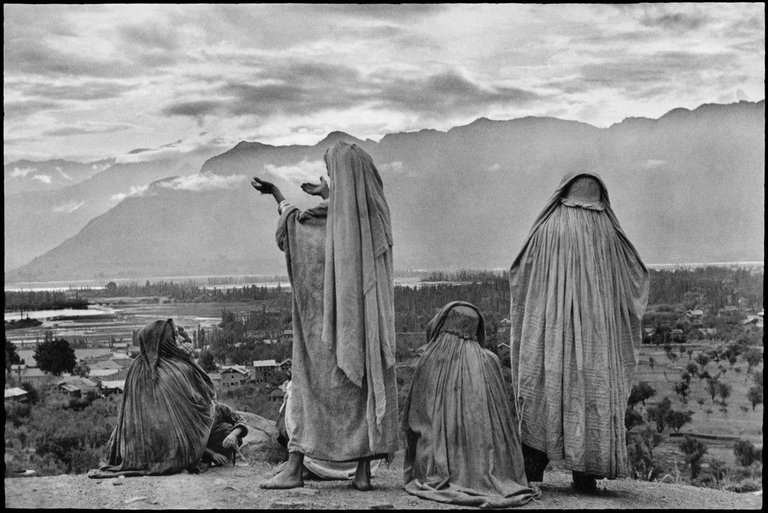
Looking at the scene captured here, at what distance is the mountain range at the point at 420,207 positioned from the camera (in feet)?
46.6

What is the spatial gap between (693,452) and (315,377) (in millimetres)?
6259

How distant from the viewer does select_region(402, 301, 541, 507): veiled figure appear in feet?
Answer: 26.0

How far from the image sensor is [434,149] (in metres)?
14.5

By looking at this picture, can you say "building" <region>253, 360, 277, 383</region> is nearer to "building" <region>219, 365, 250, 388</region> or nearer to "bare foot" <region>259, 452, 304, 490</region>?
"building" <region>219, 365, 250, 388</region>

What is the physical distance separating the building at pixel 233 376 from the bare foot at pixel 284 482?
11.9 ft

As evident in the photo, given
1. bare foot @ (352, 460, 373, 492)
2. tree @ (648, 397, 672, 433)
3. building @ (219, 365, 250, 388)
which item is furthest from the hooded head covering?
tree @ (648, 397, 672, 433)

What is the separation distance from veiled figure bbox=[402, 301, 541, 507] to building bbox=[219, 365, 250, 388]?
13.0 feet

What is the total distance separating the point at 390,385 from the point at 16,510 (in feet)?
10.1

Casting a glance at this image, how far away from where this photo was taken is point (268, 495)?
322 inches

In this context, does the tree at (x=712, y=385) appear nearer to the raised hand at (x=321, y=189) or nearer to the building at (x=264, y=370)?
the building at (x=264, y=370)

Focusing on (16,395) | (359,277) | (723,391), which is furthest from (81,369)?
(723,391)

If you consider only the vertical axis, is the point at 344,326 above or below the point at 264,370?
above

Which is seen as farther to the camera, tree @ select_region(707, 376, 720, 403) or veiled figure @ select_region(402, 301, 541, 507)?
tree @ select_region(707, 376, 720, 403)

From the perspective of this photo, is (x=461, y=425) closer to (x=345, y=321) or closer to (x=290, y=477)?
(x=345, y=321)
